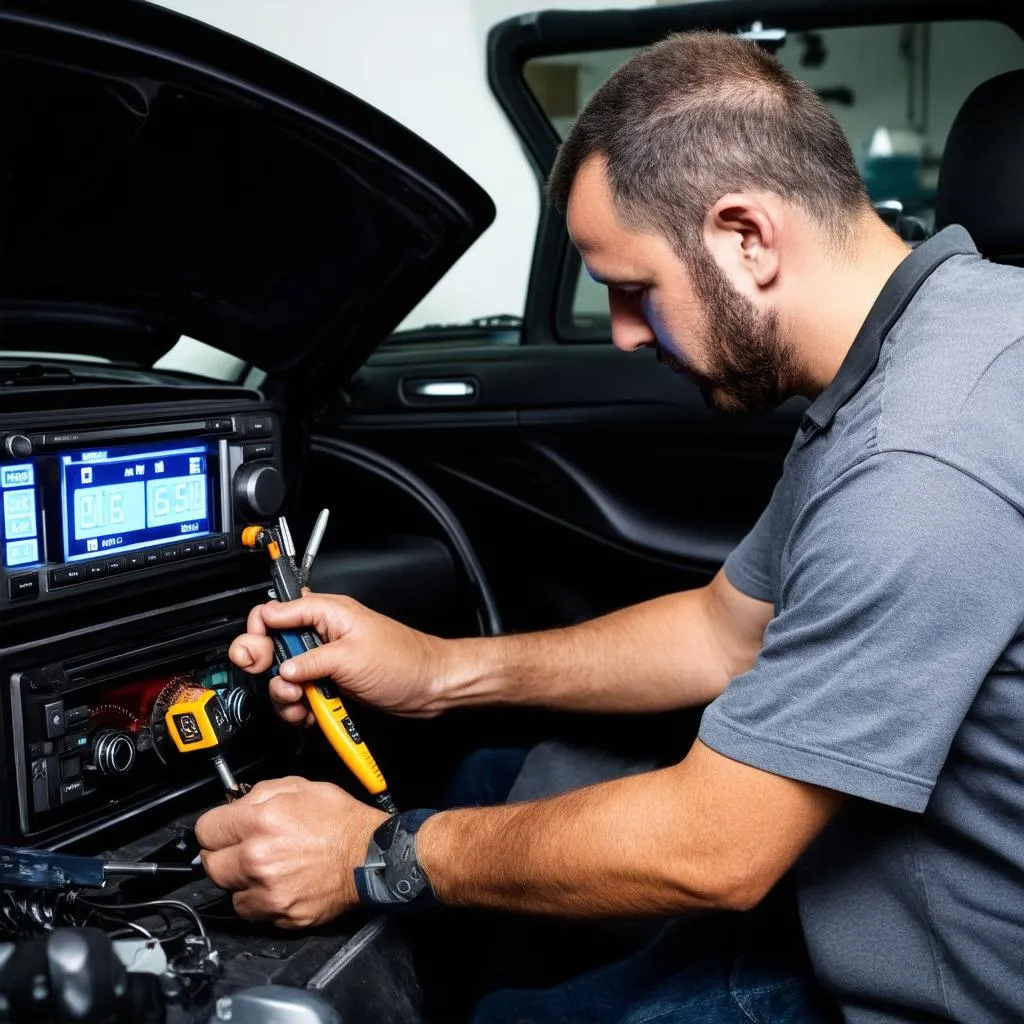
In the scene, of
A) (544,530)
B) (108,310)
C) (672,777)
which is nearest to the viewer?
(672,777)

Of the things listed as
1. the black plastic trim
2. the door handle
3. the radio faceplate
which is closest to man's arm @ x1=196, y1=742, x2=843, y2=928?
the radio faceplate

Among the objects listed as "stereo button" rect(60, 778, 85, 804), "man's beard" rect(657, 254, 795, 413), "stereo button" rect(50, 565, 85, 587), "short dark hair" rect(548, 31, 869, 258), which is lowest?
"stereo button" rect(60, 778, 85, 804)

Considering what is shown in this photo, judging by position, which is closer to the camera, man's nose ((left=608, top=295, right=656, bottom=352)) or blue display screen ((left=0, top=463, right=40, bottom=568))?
blue display screen ((left=0, top=463, right=40, bottom=568))

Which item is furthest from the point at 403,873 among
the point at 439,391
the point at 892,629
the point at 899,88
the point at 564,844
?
the point at 899,88

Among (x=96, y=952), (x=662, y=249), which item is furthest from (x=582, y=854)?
(x=662, y=249)

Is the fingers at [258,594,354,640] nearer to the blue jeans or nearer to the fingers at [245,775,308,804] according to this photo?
the fingers at [245,775,308,804]

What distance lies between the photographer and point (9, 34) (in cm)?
93

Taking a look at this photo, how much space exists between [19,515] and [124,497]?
0.36 feet

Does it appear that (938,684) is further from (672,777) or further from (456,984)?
(456,984)

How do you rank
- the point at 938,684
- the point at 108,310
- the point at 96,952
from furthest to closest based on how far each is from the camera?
the point at 108,310 < the point at 938,684 < the point at 96,952

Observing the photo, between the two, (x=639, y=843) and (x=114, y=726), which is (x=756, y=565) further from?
(x=114, y=726)

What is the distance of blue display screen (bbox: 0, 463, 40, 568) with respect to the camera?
103 cm

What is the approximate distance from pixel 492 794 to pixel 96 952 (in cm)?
84

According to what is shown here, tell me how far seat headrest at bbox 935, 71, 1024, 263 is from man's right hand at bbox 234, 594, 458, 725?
0.88m
